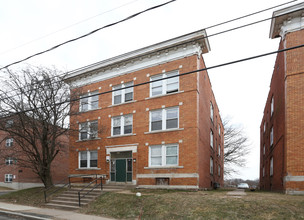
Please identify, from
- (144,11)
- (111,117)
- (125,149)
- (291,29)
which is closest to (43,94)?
(111,117)

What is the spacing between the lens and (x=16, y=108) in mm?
17547

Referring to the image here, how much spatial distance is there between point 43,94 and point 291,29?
16.3 metres

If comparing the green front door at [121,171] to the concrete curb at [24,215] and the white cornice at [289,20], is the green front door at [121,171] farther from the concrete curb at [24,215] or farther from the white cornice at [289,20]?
the white cornice at [289,20]

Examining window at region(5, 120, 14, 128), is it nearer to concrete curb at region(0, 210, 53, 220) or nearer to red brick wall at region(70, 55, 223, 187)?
red brick wall at region(70, 55, 223, 187)

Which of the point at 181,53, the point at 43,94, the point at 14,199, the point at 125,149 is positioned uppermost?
the point at 181,53

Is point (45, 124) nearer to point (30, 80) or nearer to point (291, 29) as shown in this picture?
point (30, 80)

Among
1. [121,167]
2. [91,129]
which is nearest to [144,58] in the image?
[91,129]

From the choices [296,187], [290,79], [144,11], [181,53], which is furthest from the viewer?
[181,53]

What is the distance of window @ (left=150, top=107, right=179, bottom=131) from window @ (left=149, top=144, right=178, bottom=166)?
1393mm

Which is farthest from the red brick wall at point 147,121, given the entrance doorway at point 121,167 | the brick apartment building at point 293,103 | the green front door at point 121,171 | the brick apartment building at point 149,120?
the brick apartment building at point 293,103

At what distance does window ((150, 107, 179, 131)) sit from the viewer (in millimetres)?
18609

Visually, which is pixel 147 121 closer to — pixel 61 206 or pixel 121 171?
pixel 121 171

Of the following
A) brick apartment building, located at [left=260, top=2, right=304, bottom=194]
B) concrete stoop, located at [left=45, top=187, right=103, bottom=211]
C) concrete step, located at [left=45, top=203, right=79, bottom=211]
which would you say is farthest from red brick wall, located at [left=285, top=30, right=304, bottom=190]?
concrete step, located at [left=45, top=203, right=79, bottom=211]

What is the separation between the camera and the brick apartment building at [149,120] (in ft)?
58.4
